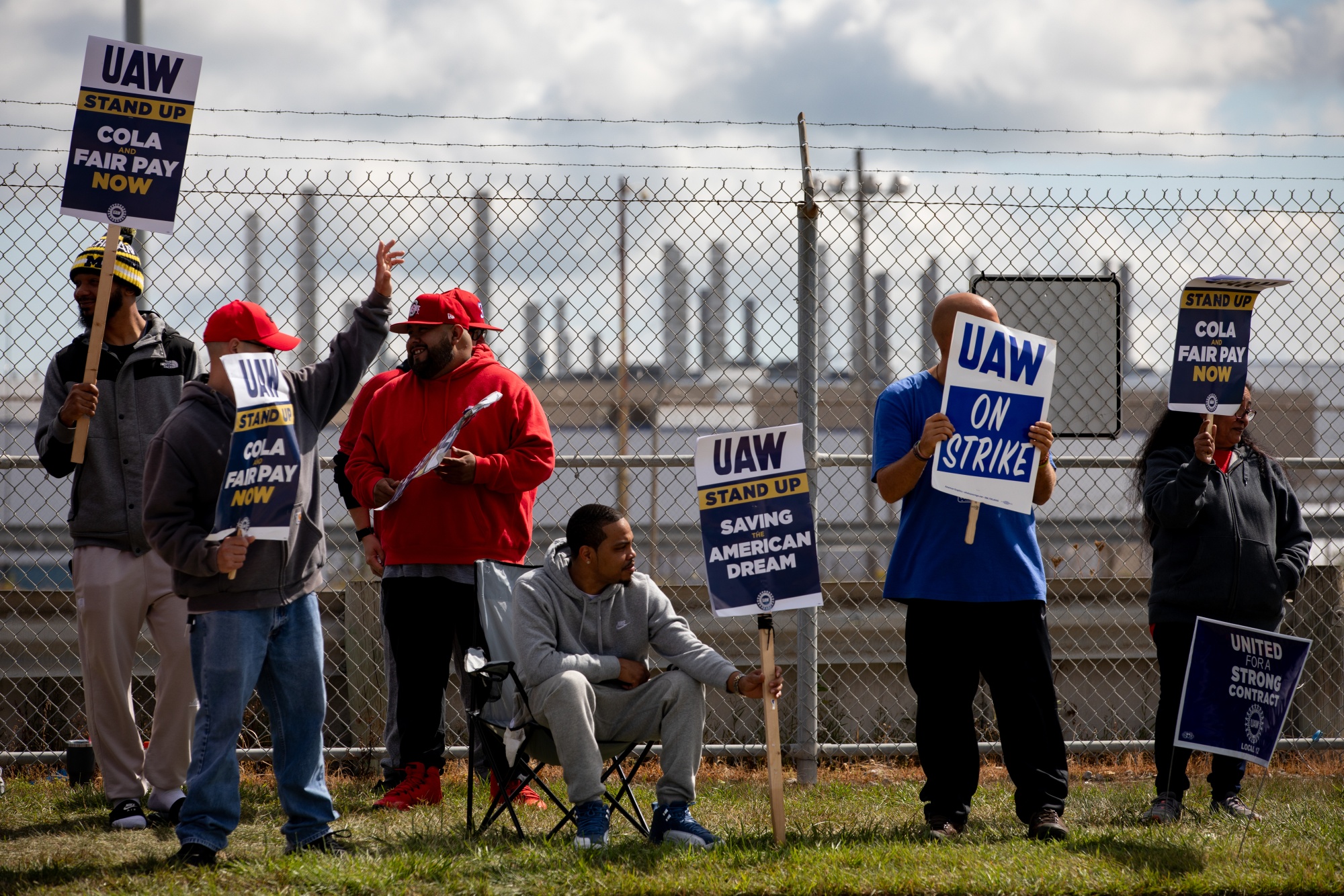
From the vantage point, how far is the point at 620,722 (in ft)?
14.6

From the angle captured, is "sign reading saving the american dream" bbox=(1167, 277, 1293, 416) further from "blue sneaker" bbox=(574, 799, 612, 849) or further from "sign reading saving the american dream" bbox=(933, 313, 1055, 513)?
"blue sneaker" bbox=(574, 799, 612, 849)

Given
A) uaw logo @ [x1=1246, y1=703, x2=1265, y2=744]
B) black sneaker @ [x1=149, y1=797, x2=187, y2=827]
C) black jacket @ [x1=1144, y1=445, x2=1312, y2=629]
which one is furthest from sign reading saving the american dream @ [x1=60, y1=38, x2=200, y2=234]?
uaw logo @ [x1=1246, y1=703, x2=1265, y2=744]

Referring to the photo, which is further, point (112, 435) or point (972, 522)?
point (112, 435)

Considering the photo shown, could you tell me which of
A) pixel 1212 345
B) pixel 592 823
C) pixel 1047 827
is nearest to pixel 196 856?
pixel 592 823

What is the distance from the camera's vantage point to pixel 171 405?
4.95 m

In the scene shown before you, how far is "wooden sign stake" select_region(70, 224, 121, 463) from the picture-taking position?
178 inches

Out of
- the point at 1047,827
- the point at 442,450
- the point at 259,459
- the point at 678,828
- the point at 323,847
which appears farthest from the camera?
the point at 442,450

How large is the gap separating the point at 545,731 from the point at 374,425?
1665 mm

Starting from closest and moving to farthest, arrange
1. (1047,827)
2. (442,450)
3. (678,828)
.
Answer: (678,828), (1047,827), (442,450)

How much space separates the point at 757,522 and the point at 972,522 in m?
0.76

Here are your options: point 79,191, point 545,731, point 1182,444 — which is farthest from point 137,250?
point 1182,444

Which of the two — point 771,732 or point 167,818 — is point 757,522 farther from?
point 167,818


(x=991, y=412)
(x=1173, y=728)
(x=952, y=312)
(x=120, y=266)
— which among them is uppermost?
(x=120, y=266)

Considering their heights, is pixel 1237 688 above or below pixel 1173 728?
above
